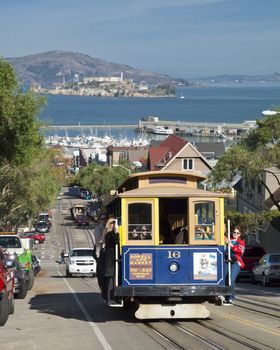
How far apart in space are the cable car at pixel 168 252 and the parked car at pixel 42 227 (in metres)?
69.6

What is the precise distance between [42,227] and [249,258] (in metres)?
48.5

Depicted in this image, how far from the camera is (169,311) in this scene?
52.4ft

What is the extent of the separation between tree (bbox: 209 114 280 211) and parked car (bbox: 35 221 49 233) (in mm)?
48036

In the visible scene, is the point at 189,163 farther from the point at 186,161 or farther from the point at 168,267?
the point at 168,267

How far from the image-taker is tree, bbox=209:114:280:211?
3781 cm

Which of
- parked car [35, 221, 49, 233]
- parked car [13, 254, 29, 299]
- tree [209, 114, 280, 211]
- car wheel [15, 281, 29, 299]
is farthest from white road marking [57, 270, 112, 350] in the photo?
parked car [35, 221, 49, 233]

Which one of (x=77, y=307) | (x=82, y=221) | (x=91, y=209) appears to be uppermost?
(x=77, y=307)

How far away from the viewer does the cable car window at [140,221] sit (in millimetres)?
15969

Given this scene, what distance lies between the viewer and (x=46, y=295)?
24344mm

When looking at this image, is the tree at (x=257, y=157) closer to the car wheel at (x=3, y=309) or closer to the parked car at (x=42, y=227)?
the car wheel at (x=3, y=309)

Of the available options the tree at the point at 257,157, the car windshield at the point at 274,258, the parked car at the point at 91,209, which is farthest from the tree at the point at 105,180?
the car windshield at the point at 274,258

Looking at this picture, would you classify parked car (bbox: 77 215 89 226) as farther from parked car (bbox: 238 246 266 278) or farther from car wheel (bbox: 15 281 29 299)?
car wheel (bbox: 15 281 29 299)

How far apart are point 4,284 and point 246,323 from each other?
4560mm

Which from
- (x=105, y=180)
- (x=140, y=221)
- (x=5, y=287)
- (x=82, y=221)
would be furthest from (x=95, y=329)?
(x=105, y=180)
